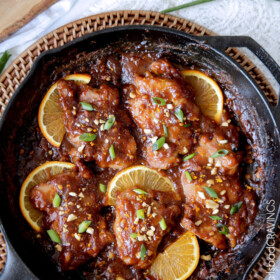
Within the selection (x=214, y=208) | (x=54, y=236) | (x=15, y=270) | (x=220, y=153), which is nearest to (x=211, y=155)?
(x=220, y=153)

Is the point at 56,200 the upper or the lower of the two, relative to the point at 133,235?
upper

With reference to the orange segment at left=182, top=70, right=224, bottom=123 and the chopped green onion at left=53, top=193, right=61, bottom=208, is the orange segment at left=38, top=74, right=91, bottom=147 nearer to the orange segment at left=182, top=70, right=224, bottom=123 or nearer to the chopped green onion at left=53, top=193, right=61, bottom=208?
the chopped green onion at left=53, top=193, right=61, bottom=208

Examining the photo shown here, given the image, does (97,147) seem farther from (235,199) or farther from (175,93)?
(235,199)

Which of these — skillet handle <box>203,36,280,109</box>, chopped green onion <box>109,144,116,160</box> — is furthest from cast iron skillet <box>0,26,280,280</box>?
chopped green onion <box>109,144,116,160</box>

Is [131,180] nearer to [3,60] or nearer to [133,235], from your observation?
[133,235]

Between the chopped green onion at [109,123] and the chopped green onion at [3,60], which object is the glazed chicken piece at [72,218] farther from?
the chopped green onion at [3,60]

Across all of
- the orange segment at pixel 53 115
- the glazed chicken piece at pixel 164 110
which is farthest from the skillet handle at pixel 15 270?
the glazed chicken piece at pixel 164 110
